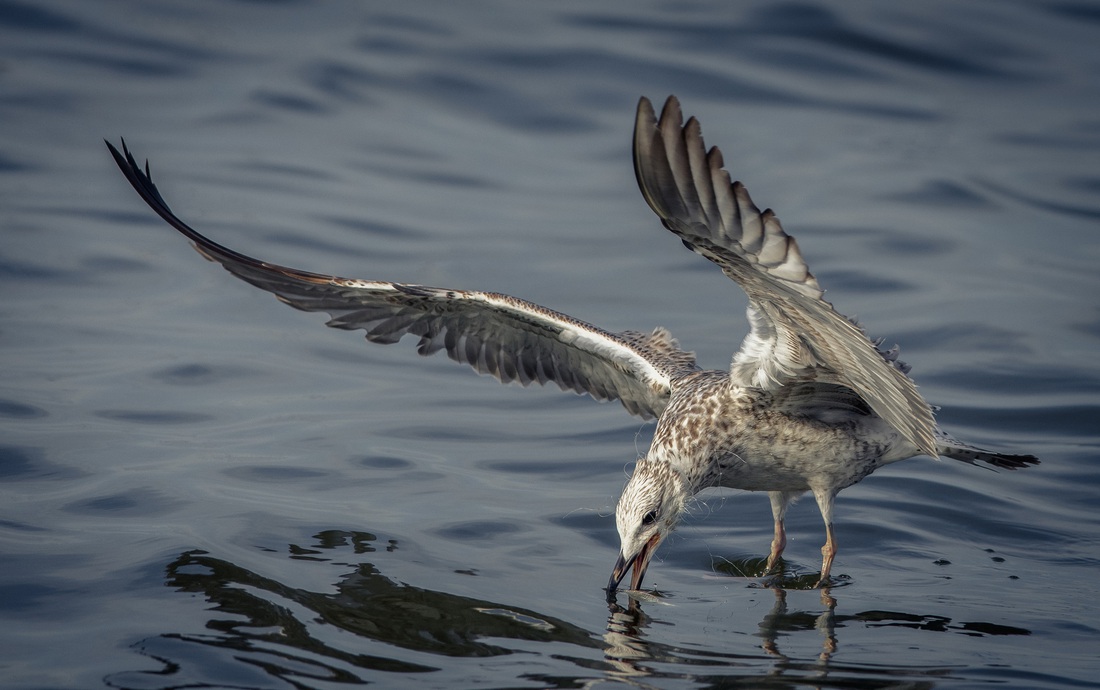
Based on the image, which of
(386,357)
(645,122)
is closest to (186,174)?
(386,357)

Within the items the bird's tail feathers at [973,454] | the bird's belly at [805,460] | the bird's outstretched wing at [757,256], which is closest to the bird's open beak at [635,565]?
the bird's belly at [805,460]

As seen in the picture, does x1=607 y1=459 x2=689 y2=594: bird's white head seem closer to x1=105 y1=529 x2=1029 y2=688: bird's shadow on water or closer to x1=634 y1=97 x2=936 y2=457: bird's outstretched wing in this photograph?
x1=105 y1=529 x2=1029 y2=688: bird's shadow on water

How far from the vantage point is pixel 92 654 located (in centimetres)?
514

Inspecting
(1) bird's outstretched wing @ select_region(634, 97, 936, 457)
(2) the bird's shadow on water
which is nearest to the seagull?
(1) bird's outstretched wing @ select_region(634, 97, 936, 457)

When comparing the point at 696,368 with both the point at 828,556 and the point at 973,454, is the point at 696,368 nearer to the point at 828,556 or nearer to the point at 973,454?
the point at 828,556

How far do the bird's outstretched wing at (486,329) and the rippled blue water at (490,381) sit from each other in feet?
2.21

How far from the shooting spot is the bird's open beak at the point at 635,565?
241 inches

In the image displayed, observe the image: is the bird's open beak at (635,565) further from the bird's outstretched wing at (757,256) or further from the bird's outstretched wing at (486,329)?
the bird's outstretched wing at (757,256)

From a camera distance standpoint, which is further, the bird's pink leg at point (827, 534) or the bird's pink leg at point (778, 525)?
the bird's pink leg at point (778, 525)

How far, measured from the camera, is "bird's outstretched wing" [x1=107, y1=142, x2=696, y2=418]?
692cm

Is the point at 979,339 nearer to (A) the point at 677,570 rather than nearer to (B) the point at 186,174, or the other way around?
(A) the point at 677,570

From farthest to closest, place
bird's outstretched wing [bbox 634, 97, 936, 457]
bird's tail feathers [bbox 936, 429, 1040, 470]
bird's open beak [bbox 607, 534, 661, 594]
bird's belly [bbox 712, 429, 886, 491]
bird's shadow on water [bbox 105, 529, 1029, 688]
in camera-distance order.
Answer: bird's tail feathers [bbox 936, 429, 1040, 470] → bird's belly [bbox 712, 429, 886, 491] → bird's open beak [bbox 607, 534, 661, 594] → bird's shadow on water [bbox 105, 529, 1029, 688] → bird's outstretched wing [bbox 634, 97, 936, 457]

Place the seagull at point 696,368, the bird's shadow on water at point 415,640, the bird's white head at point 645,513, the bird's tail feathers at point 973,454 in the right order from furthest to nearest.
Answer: the bird's tail feathers at point 973,454
the bird's white head at point 645,513
the bird's shadow on water at point 415,640
the seagull at point 696,368

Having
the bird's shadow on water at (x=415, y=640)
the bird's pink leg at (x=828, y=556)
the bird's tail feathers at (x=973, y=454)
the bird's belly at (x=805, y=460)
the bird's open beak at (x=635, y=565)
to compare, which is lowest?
the bird's shadow on water at (x=415, y=640)
